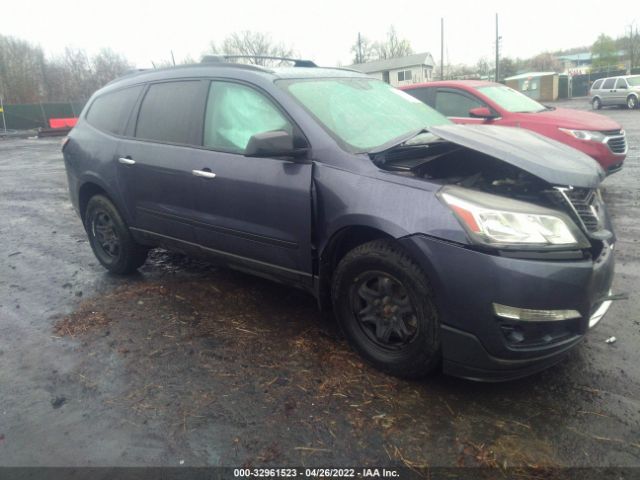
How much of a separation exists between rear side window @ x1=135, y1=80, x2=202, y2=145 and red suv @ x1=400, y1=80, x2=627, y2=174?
4413mm

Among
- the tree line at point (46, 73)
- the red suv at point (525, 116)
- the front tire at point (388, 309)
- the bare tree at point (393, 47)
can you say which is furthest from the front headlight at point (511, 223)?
the bare tree at point (393, 47)

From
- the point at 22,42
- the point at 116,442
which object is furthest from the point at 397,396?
the point at 22,42

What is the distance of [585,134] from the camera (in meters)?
7.21

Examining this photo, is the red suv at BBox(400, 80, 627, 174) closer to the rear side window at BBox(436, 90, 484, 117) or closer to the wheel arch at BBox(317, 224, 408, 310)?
the rear side window at BBox(436, 90, 484, 117)

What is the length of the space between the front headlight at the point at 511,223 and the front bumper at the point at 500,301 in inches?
3.6

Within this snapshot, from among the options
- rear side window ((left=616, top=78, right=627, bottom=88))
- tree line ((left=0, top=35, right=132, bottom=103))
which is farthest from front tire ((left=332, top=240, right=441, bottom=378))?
tree line ((left=0, top=35, right=132, bottom=103))

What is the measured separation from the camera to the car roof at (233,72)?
3.63m

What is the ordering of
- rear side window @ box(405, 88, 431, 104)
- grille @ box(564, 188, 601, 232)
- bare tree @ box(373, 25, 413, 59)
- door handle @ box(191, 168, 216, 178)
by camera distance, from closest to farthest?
grille @ box(564, 188, 601, 232) < door handle @ box(191, 168, 216, 178) < rear side window @ box(405, 88, 431, 104) < bare tree @ box(373, 25, 413, 59)

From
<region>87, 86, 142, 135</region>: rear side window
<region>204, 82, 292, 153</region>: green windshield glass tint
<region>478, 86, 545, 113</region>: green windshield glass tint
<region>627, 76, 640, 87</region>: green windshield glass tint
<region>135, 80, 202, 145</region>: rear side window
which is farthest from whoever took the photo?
<region>627, 76, 640, 87</region>: green windshield glass tint

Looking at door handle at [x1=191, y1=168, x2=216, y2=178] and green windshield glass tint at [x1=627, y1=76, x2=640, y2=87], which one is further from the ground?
green windshield glass tint at [x1=627, y1=76, x2=640, y2=87]

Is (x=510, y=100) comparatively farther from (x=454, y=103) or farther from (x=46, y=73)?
(x=46, y=73)

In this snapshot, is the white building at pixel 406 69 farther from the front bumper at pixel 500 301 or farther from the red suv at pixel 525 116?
the front bumper at pixel 500 301

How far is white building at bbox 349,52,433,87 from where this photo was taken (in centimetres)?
5862

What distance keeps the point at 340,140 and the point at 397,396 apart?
155cm
